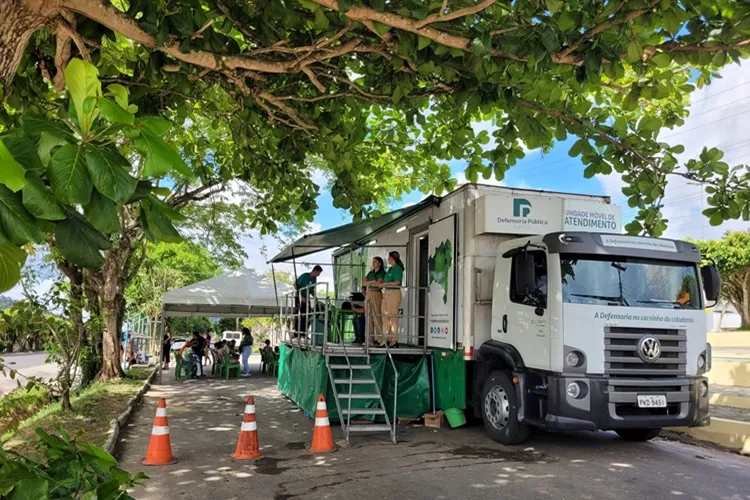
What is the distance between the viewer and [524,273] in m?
7.41

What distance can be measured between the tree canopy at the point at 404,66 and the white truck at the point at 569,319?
42.1 inches

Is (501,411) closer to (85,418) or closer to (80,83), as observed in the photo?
(85,418)

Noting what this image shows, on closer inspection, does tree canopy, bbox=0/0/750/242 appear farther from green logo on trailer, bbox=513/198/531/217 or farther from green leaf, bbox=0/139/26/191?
green leaf, bbox=0/139/26/191

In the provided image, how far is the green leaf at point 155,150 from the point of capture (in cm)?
130

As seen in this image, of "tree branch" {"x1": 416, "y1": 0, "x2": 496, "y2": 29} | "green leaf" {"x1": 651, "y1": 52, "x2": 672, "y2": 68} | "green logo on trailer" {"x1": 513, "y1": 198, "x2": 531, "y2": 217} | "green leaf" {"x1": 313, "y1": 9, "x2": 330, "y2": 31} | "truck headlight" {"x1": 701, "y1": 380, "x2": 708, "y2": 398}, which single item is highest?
"green leaf" {"x1": 313, "y1": 9, "x2": 330, "y2": 31}

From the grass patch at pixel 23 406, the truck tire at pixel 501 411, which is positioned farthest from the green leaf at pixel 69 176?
the grass patch at pixel 23 406

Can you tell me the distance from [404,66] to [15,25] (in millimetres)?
3082

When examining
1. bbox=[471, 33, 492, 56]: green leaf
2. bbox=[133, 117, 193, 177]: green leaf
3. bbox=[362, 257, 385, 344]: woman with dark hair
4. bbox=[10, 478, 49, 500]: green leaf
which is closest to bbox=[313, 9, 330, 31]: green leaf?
bbox=[471, 33, 492, 56]: green leaf

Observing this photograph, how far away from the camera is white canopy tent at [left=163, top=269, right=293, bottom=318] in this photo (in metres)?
17.7

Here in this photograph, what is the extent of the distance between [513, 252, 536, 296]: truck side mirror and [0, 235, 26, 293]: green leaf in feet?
21.5

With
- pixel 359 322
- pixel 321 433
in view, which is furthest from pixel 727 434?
pixel 359 322

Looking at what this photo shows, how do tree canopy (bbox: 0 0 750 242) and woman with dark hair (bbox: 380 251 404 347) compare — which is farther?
woman with dark hair (bbox: 380 251 404 347)

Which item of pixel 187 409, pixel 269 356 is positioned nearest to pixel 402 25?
pixel 187 409

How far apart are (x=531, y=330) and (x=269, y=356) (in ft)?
48.7
